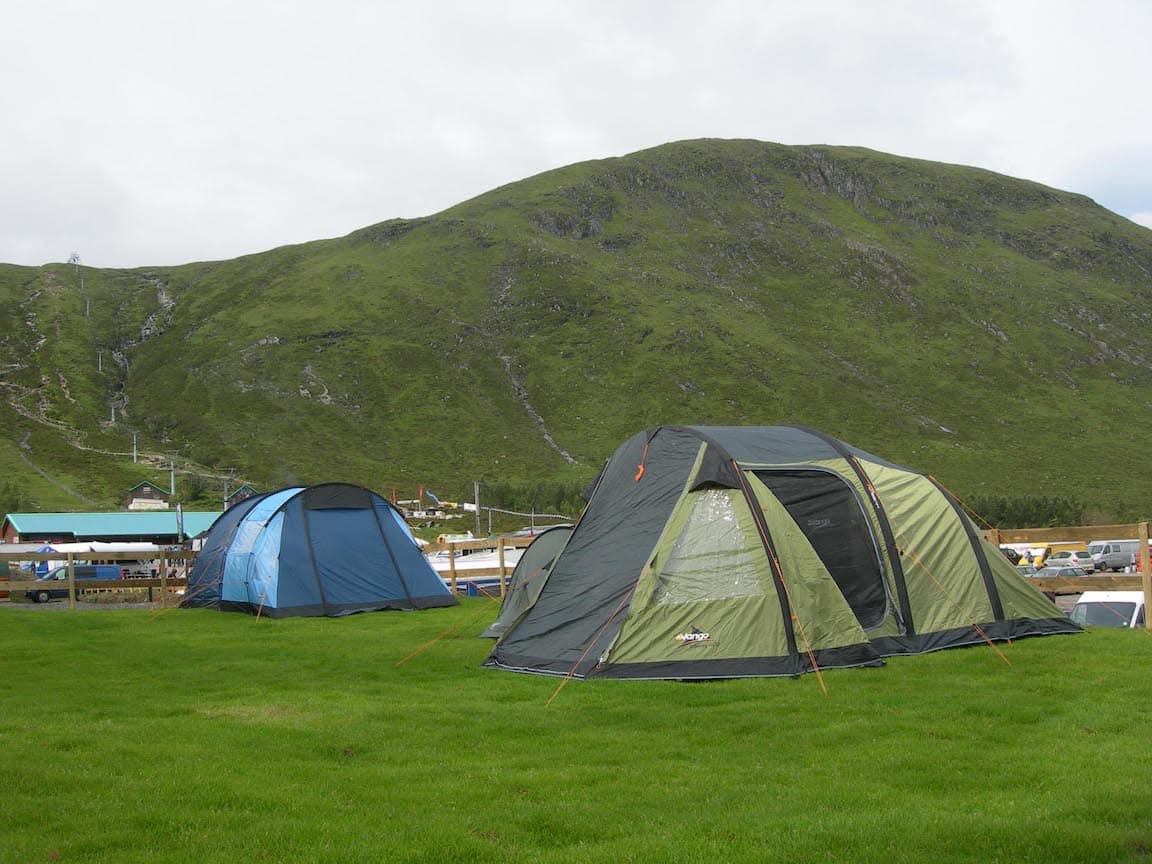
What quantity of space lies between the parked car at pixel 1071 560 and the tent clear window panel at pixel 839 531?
1330 inches

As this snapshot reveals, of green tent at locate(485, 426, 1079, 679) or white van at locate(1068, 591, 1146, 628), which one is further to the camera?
white van at locate(1068, 591, 1146, 628)

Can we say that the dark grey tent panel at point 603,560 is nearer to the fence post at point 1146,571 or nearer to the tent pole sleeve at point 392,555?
the fence post at point 1146,571

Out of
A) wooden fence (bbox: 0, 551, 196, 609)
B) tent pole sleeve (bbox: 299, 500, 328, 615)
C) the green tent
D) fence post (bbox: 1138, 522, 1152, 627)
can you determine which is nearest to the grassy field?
the green tent

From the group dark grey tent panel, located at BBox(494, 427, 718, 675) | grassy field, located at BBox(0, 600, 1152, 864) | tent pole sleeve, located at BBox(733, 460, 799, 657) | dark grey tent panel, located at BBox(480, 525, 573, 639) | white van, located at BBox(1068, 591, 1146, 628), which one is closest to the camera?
grassy field, located at BBox(0, 600, 1152, 864)

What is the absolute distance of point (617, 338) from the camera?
13100 cm

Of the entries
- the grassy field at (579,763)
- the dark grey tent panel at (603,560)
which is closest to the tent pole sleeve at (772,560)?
the grassy field at (579,763)

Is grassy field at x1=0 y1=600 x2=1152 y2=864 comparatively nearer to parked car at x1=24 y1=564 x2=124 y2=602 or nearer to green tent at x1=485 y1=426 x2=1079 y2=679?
green tent at x1=485 y1=426 x2=1079 y2=679

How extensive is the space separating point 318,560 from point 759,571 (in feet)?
38.7

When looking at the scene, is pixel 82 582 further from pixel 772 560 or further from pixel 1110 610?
pixel 1110 610

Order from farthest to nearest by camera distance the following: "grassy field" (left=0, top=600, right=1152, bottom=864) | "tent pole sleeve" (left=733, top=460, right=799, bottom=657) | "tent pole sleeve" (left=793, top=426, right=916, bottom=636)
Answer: "tent pole sleeve" (left=793, top=426, right=916, bottom=636)
"tent pole sleeve" (left=733, top=460, right=799, bottom=657)
"grassy field" (left=0, top=600, right=1152, bottom=864)

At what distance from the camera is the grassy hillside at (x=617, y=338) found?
104 m

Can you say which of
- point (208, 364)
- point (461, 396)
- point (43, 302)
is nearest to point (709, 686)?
point (461, 396)

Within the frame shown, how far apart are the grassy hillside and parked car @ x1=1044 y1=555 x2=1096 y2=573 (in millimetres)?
36488

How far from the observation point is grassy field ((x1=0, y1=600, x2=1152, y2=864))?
5.63 m
